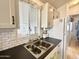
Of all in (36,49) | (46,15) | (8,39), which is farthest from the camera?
(46,15)

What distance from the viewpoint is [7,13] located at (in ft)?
3.62

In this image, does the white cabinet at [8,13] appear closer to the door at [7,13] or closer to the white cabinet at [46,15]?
the door at [7,13]

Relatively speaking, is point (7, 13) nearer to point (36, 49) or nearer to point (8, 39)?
point (8, 39)

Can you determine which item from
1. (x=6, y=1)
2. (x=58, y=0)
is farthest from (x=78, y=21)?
(x=6, y=1)

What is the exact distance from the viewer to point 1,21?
3.39 feet

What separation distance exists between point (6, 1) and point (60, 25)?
2230 mm

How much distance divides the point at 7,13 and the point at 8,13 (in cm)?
1

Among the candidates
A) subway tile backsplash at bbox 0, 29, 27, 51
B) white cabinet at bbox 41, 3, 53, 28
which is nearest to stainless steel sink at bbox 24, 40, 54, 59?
subway tile backsplash at bbox 0, 29, 27, 51

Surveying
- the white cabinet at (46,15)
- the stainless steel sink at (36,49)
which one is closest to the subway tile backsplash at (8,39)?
the stainless steel sink at (36,49)

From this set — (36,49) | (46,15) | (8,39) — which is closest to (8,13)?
(8,39)

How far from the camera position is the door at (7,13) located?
1.05 meters

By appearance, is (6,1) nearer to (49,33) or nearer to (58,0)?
(49,33)

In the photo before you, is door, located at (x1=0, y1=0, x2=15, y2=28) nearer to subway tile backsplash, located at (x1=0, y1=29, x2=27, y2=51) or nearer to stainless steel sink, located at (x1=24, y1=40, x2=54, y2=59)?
subway tile backsplash, located at (x1=0, y1=29, x2=27, y2=51)

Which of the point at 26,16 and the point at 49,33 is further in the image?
the point at 49,33
